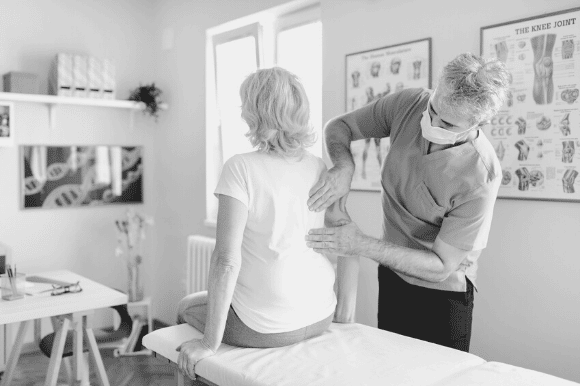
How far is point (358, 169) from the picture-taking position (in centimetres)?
285

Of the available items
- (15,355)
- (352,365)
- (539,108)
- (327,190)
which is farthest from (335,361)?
(15,355)

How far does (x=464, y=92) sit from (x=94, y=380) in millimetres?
2661

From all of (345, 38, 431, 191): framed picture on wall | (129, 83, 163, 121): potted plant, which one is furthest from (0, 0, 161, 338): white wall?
(345, 38, 431, 191): framed picture on wall

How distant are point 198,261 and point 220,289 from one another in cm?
219

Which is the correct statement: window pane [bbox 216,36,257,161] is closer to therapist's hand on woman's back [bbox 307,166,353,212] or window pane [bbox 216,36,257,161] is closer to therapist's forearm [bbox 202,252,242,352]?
therapist's hand on woman's back [bbox 307,166,353,212]

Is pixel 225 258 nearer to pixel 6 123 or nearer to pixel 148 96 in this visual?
pixel 6 123

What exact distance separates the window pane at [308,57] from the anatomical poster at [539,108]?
112 centimetres

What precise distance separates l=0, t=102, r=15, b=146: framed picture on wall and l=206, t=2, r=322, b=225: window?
1.22m

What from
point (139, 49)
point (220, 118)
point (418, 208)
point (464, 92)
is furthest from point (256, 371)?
point (139, 49)

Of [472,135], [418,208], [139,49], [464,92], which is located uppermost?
[139,49]

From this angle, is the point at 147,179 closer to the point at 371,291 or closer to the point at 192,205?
the point at 192,205

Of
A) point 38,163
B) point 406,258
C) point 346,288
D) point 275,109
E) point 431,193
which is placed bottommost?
point 346,288

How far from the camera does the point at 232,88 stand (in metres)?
3.72

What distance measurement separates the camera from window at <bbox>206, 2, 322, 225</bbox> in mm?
3238
